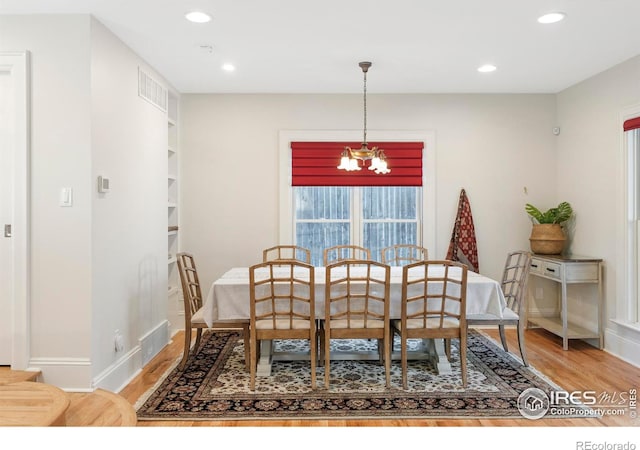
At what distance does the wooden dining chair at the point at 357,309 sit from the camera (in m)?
3.04

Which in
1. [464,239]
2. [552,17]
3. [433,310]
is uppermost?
[552,17]

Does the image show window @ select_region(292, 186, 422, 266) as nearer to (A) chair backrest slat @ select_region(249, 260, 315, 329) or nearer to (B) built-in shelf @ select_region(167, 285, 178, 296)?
(B) built-in shelf @ select_region(167, 285, 178, 296)

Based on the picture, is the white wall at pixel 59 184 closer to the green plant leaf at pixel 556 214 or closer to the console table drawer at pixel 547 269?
the console table drawer at pixel 547 269

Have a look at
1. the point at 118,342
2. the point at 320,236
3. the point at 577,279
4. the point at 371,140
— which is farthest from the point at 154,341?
→ the point at 577,279

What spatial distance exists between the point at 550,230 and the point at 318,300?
2773mm

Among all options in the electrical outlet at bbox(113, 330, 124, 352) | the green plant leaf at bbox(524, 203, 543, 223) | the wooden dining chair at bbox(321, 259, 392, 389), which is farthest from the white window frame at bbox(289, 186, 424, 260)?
the electrical outlet at bbox(113, 330, 124, 352)

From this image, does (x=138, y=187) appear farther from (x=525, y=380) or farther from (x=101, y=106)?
(x=525, y=380)

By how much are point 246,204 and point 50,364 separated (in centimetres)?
258

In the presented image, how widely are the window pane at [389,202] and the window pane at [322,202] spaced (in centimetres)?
23

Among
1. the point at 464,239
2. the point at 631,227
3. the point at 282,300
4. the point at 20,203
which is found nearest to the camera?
the point at 20,203

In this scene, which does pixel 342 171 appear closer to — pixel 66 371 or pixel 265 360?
pixel 265 360

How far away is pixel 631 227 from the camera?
12.8ft

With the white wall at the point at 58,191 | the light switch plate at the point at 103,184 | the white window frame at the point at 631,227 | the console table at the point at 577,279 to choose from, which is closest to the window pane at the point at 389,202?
the console table at the point at 577,279

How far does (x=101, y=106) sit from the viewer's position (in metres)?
3.03
